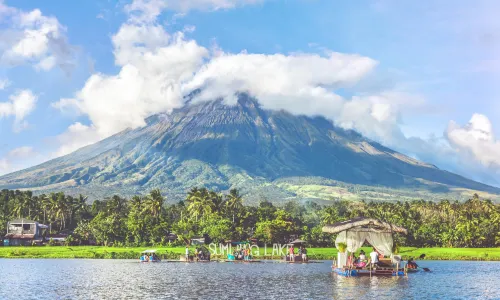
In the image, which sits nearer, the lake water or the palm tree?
the lake water

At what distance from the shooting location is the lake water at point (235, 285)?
37.2 metres

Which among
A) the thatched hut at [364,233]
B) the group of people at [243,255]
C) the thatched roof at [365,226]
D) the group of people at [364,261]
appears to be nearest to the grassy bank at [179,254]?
the group of people at [243,255]

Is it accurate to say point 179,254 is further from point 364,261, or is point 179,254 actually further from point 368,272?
point 368,272

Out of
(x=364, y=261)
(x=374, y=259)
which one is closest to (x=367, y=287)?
(x=374, y=259)

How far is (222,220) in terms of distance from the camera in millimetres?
97188

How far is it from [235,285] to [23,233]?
81.3m

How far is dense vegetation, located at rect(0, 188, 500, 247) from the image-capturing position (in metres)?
96.5

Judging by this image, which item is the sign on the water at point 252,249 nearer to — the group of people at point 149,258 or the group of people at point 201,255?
the group of people at point 201,255

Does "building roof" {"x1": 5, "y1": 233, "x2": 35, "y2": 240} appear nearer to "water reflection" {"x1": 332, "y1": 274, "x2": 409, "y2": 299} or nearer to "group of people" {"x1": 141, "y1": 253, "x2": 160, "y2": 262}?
"group of people" {"x1": 141, "y1": 253, "x2": 160, "y2": 262}

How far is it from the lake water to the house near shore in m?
56.1

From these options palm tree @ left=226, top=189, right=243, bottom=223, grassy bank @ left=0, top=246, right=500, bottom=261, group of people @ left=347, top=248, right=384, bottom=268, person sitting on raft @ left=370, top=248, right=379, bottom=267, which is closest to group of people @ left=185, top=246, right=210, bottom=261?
grassy bank @ left=0, top=246, right=500, bottom=261

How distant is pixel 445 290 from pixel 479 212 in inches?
3376

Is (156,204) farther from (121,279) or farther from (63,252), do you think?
(121,279)

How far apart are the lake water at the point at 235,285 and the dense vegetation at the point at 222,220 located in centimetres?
4086
